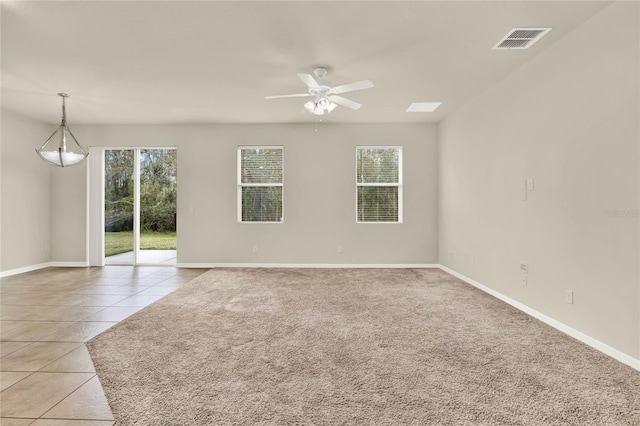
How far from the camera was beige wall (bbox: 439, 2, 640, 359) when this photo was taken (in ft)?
7.52

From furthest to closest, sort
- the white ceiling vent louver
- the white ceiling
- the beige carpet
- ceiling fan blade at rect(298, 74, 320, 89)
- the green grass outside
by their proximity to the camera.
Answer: the green grass outside
ceiling fan blade at rect(298, 74, 320, 89)
the white ceiling vent louver
the white ceiling
the beige carpet

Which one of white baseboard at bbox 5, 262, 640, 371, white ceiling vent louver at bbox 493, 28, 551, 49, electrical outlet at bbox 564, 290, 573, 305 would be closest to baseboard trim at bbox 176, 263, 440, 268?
white baseboard at bbox 5, 262, 640, 371

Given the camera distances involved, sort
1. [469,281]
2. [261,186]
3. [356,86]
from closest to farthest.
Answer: [356,86], [469,281], [261,186]

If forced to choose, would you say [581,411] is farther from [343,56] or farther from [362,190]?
[362,190]

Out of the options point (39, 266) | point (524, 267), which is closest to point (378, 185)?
point (524, 267)

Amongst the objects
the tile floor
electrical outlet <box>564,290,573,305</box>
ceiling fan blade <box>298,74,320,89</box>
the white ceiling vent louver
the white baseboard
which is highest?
the white ceiling vent louver

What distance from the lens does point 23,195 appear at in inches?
213

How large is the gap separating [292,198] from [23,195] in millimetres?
4679

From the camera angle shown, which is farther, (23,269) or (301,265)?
(301,265)

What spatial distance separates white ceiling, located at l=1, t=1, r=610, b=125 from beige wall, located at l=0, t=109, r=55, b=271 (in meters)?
0.69

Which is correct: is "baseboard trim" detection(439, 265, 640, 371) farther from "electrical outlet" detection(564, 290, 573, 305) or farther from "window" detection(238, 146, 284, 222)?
"window" detection(238, 146, 284, 222)

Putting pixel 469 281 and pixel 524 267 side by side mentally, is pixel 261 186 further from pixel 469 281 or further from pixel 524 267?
pixel 524 267

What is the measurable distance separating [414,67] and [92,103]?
15.4ft

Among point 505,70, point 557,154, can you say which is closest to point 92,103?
point 505,70
